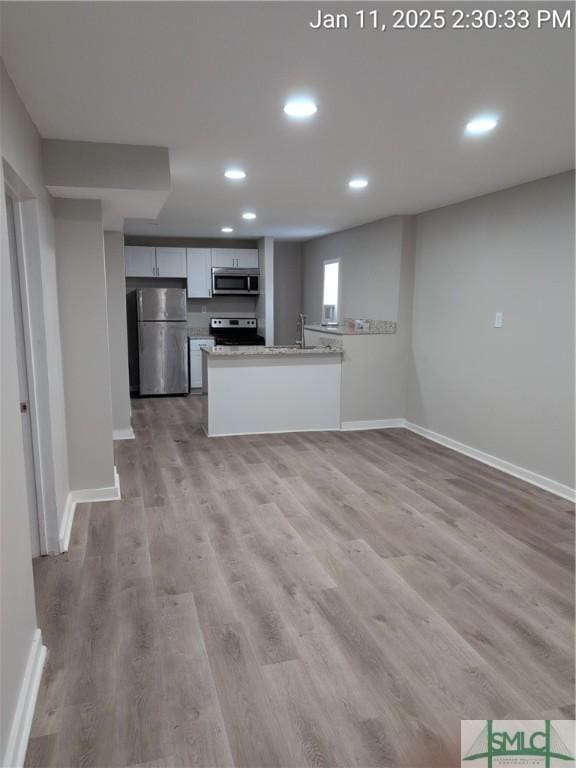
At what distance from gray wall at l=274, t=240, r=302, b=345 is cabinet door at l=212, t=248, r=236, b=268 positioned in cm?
86

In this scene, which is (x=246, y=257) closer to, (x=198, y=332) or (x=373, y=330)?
(x=198, y=332)

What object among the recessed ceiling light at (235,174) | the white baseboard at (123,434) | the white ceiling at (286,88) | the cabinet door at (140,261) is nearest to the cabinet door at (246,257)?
the cabinet door at (140,261)

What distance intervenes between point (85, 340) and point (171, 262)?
4.66 m

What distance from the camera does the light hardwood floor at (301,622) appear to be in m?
1.73

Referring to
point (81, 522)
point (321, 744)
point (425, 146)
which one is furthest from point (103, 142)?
point (321, 744)

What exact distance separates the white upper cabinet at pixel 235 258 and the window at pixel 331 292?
126 cm

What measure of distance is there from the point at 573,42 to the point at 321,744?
8.39ft

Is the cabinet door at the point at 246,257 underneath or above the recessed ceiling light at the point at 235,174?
underneath

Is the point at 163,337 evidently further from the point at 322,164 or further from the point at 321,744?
the point at 321,744

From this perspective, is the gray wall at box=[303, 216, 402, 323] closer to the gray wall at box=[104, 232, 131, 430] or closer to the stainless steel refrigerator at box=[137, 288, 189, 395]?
the stainless steel refrigerator at box=[137, 288, 189, 395]

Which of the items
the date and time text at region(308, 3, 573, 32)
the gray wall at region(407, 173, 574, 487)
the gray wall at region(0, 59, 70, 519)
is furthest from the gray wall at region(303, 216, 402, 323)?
the date and time text at region(308, 3, 573, 32)

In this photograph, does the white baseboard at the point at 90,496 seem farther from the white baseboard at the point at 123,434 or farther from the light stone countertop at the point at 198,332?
the light stone countertop at the point at 198,332

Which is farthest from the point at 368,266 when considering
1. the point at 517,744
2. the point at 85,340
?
the point at 517,744

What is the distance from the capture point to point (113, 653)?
6.93ft
